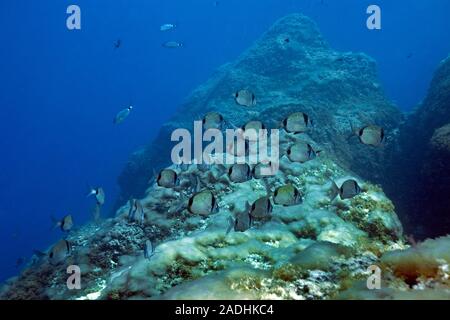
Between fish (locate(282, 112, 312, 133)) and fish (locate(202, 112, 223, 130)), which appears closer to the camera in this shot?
fish (locate(282, 112, 312, 133))

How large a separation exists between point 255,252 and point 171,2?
147634 mm

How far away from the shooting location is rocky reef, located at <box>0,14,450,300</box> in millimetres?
3553

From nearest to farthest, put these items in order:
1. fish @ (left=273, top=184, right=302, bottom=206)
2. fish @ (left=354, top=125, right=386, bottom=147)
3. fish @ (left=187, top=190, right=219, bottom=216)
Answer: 1. fish @ (left=187, top=190, right=219, bottom=216)
2. fish @ (left=273, top=184, right=302, bottom=206)
3. fish @ (left=354, top=125, right=386, bottom=147)

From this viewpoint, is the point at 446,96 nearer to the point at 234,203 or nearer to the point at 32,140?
the point at 234,203

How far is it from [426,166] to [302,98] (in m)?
7.66

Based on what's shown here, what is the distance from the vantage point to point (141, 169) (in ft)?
72.9

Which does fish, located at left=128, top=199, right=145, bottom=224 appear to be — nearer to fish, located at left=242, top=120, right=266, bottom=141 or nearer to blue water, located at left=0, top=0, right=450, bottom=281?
fish, located at left=242, top=120, right=266, bottom=141

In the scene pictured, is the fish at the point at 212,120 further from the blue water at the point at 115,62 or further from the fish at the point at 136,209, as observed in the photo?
the blue water at the point at 115,62

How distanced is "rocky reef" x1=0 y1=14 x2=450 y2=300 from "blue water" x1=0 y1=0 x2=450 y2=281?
8484 centimetres

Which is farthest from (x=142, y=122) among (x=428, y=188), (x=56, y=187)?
(x=428, y=188)
